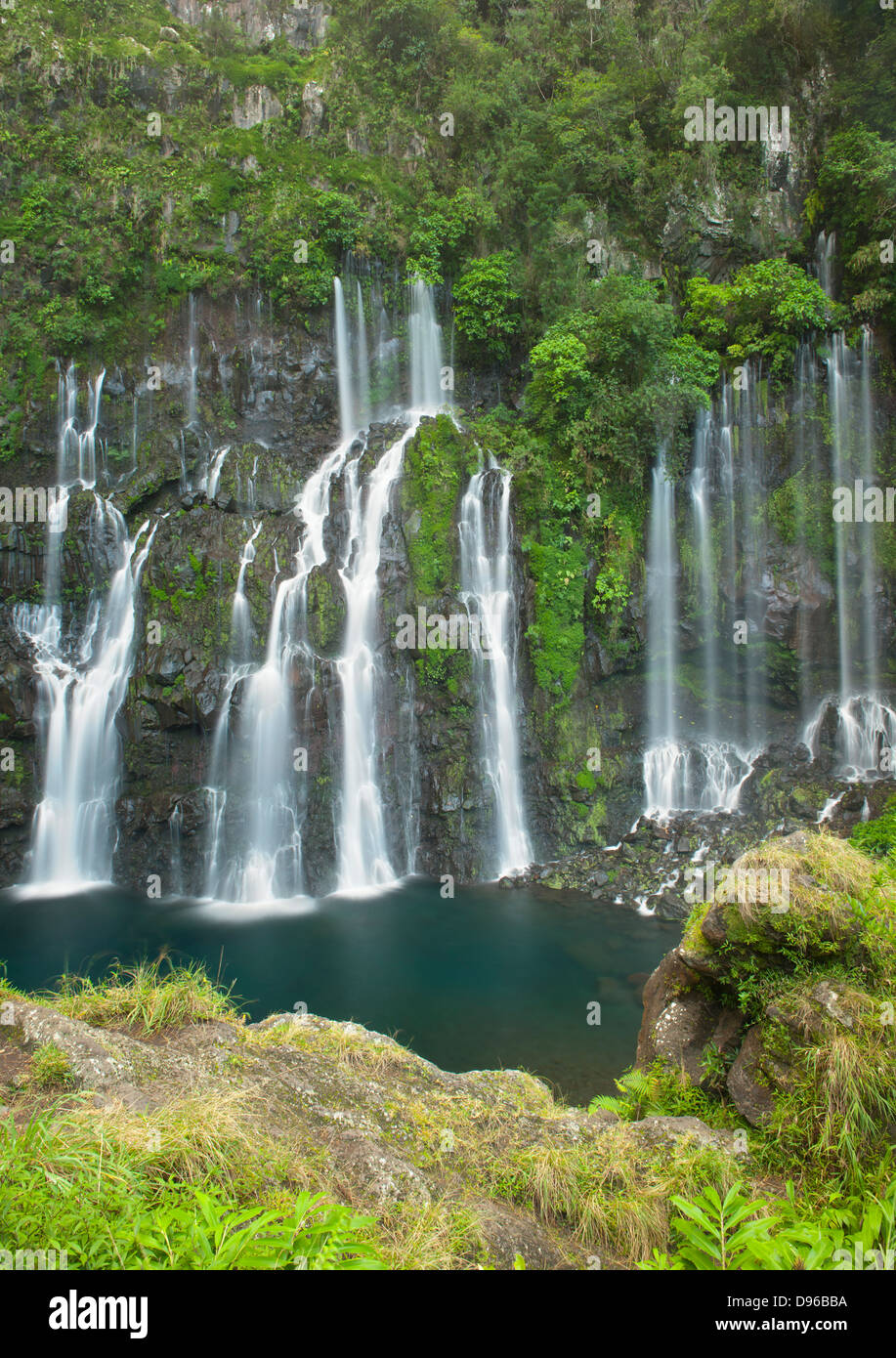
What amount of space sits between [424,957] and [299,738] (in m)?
5.54

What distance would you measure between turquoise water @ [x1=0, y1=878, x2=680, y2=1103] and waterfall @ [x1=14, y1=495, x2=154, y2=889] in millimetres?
988

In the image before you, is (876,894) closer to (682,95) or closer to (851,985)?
(851,985)

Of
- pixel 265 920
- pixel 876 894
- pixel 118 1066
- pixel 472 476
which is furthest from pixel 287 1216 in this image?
pixel 472 476

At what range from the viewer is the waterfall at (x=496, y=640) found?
16219 millimetres

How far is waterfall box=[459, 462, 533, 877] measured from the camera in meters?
16.2

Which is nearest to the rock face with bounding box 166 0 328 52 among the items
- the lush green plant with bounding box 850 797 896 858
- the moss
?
the moss

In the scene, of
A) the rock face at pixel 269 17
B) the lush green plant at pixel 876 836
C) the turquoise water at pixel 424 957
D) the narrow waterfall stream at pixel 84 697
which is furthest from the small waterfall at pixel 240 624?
the rock face at pixel 269 17

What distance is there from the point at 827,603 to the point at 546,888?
9.60m

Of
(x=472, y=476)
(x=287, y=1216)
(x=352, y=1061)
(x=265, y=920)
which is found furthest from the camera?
(x=472, y=476)

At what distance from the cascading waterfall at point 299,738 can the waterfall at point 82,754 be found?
243 centimetres

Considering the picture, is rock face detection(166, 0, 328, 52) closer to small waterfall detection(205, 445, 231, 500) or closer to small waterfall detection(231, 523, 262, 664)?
small waterfall detection(205, 445, 231, 500)

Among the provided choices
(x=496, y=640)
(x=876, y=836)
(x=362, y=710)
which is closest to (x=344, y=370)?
(x=496, y=640)

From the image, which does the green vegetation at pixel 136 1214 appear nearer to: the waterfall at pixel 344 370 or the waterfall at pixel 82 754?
the waterfall at pixel 82 754

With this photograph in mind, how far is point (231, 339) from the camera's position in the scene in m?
20.2
